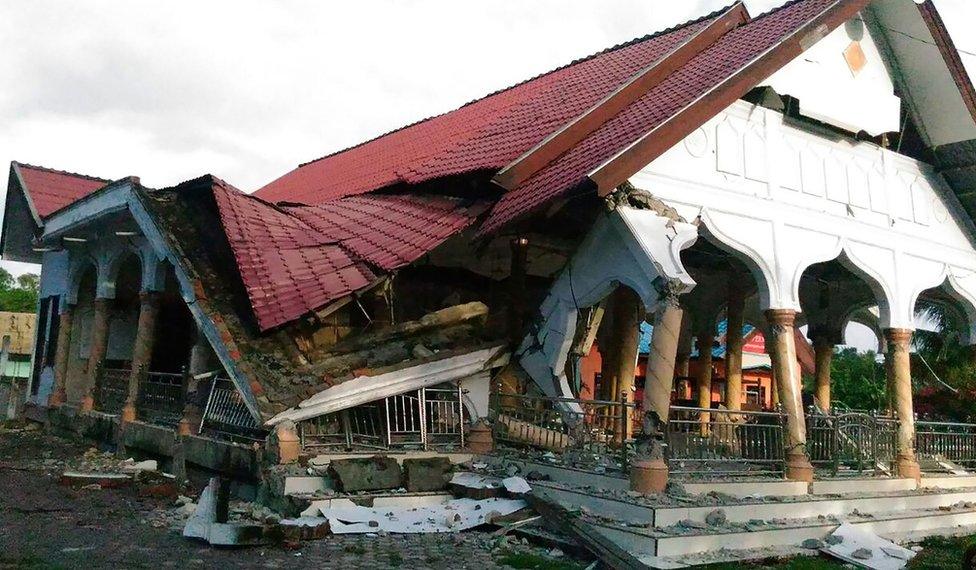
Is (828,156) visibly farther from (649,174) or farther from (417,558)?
(417,558)

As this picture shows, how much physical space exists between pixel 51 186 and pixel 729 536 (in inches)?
615

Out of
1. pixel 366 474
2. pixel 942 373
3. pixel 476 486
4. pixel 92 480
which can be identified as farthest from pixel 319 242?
pixel 942 373

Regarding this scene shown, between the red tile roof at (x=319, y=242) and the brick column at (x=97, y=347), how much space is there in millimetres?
4668

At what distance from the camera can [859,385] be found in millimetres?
35781

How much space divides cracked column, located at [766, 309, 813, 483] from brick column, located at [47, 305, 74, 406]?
13.7 metres

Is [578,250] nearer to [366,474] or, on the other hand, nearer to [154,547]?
[366,474]

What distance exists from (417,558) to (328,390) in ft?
10.7

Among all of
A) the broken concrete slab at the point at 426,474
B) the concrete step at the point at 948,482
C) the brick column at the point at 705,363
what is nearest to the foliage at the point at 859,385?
A: the brick column at the point at 705,363

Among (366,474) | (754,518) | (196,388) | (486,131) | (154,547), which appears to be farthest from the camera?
(486,131)

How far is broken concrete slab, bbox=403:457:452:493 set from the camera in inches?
344

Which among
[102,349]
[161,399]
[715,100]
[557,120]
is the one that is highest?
[557,120]

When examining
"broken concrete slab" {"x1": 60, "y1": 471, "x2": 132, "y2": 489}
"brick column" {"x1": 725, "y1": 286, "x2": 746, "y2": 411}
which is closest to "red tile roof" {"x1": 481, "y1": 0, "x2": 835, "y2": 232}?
"brick column" {"x1": 725, "y1": 286, "x2": 746, "y2": 411}

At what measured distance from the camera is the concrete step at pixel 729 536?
671 centimetres

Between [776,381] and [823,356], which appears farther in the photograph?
[823,356]
